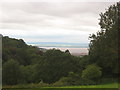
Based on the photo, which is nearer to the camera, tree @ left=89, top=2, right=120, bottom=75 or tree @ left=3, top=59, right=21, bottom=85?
tree @ left=89, top=2, right=120, bottom=75

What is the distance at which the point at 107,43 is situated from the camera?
2292 cm

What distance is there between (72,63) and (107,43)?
47.7ft

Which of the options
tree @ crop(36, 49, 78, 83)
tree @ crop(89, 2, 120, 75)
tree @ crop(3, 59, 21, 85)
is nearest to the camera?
tree @ crop(89, 2, 120, 75)

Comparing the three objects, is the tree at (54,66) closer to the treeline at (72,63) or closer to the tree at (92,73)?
the treeline at (72,63)

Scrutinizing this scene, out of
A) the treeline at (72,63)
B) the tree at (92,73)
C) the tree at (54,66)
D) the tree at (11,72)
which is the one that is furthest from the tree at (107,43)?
the tree at (11,72)

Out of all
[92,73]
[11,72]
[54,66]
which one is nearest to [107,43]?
[92,73]

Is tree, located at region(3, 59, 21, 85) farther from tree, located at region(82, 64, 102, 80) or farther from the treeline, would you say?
tree, located at region(82, 64, 102, 80)

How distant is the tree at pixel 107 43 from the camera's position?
71.6ft

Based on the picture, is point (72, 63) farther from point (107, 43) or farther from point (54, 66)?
point (107, 43)

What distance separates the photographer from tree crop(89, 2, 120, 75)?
71.6 ft

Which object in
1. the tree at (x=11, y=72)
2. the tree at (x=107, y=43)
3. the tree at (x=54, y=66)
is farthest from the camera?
the tree at (x=54, y=66)

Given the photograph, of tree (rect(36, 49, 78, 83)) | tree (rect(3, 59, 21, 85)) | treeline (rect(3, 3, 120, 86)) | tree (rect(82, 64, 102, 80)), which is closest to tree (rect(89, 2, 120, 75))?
treeline (rect(3, 3, 120, 86))

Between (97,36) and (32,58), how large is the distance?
938 inches

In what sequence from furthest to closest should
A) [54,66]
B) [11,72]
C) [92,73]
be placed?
[54,66], [11,72], [92,73]
